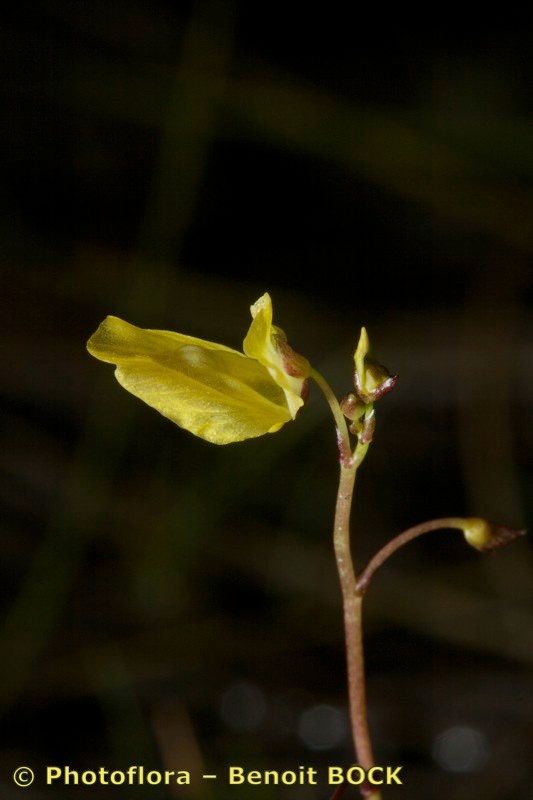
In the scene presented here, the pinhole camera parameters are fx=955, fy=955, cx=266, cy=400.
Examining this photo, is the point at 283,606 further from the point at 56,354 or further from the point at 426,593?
the point at 56,354

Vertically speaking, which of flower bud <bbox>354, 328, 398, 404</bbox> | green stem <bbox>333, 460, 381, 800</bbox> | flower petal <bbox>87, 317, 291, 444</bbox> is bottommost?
green stem <bbox>333, 460, 381, 800</bbox>

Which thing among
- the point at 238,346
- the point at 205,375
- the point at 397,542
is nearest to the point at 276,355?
the point at 205,375

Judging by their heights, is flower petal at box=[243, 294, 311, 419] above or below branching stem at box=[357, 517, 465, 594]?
above

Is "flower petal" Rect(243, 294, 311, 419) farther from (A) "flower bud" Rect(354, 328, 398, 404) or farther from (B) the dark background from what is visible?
(B) the dark background

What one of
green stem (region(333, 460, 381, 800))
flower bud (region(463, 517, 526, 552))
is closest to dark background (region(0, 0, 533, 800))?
green stem (region(333, 460, 381, 800))

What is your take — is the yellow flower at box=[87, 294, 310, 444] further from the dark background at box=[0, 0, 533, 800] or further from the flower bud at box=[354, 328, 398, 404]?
the dark background at box=[0, 0, 533, 800]

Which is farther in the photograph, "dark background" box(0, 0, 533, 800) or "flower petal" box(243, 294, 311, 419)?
"dark background" box(0, 0, 533, 800)

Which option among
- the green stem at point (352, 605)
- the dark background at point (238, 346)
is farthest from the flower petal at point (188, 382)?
the dark background at point (238, 346)

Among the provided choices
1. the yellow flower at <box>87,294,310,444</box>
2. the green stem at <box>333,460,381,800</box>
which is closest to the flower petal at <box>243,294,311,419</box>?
the yellow flower at <box>87,294,310,444</box>
